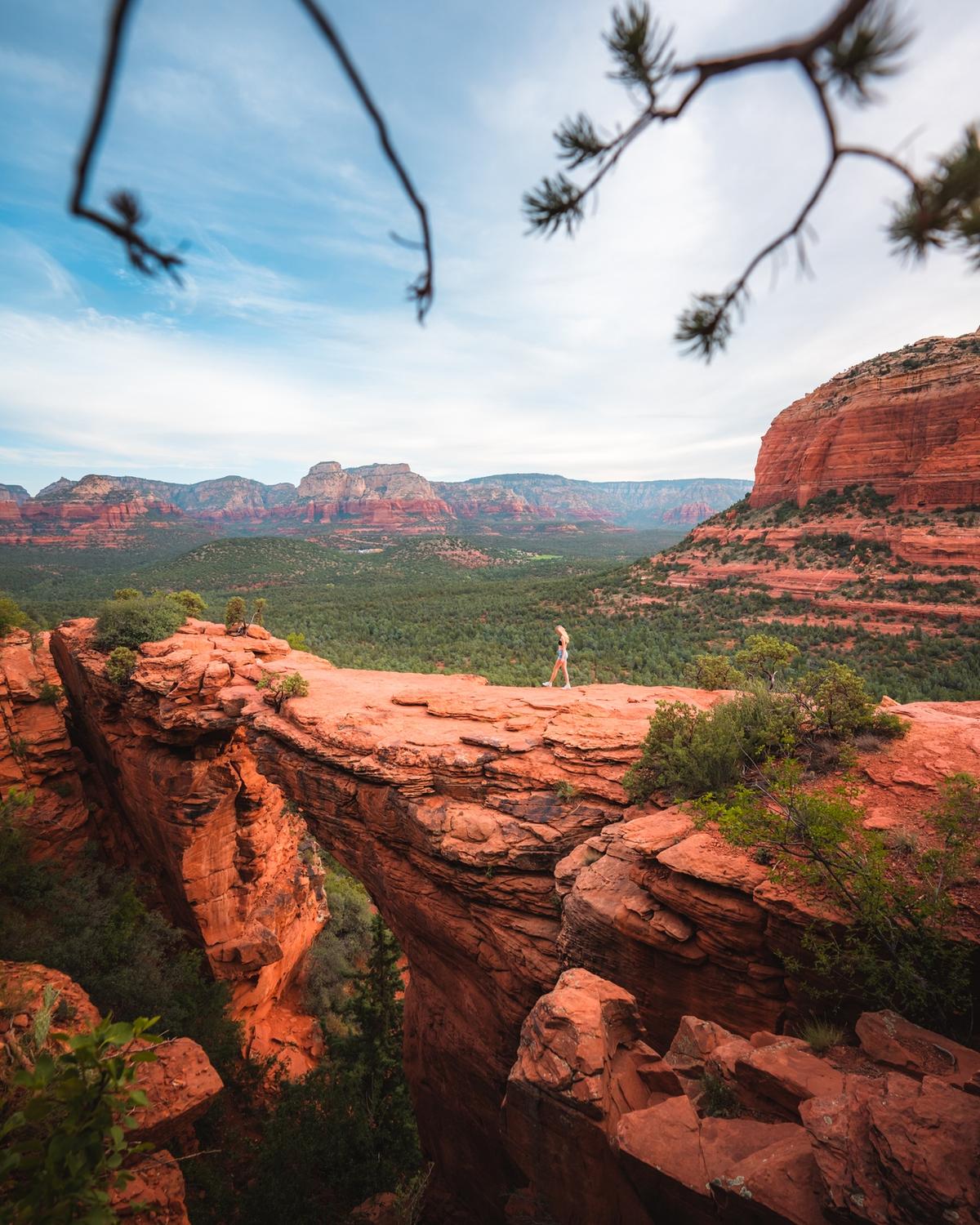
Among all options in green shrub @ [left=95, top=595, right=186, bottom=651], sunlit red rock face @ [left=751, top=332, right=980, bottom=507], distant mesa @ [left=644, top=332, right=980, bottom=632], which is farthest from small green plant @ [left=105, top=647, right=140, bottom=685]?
sunlit red rock face @ [left=751, top=332, right=980, bottom=507]

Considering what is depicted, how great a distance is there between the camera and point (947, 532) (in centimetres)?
3369

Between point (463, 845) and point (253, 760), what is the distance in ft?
30.1

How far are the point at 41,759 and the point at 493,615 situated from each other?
30.1m

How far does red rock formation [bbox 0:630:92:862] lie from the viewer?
1319 centimetres

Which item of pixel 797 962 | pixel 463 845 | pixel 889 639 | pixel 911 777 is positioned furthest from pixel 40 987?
pixel 889 639

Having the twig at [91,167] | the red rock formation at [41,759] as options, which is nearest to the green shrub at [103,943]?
the red rock formation at [41,759]

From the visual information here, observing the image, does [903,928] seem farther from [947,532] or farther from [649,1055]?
[947,532]

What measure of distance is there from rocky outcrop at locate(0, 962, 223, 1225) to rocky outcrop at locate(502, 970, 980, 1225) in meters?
3.29

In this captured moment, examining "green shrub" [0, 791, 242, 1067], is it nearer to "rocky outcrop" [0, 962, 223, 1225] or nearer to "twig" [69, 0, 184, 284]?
"rocky outcrop" [0, 962, 223, 1225]

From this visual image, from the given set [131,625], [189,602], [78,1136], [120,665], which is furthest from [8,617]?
[78,1136]

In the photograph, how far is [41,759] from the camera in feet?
45.8

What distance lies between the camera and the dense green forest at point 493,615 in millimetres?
24872

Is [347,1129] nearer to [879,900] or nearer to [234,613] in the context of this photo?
[879,900]

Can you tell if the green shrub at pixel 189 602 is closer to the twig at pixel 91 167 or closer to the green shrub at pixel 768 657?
the green shrub at pixel 768 657
